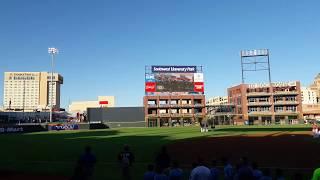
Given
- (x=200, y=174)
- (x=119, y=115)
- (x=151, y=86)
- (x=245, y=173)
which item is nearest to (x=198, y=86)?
(x=151, y=86)

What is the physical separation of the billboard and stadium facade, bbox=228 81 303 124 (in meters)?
24.0

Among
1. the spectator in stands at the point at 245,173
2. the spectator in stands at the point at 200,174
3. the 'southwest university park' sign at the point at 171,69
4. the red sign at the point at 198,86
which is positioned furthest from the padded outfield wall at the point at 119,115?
the spectator in stands at the point at 245,173

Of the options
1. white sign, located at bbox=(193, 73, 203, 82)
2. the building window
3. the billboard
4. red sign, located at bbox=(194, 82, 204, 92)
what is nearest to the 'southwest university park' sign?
the billboard

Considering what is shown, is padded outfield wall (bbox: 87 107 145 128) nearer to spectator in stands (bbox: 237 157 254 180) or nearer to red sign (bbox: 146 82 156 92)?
red sign (bbox: 146 82 156 92)

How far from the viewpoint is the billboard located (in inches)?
5079

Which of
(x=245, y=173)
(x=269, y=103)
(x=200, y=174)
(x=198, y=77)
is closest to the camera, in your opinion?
(x=245, y=173)

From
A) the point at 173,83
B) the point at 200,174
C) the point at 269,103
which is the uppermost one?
the point at 173,83

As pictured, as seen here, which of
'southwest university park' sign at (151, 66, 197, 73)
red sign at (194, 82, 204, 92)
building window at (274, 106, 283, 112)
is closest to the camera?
'southwest university park' sign at (151, 66, 197, 73)

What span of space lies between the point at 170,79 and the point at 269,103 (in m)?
38.6

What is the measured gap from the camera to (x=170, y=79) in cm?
12950

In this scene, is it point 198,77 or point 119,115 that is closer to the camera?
point 198,77

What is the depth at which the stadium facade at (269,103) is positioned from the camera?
463 ft

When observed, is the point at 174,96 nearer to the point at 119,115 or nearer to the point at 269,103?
the point at 119,115

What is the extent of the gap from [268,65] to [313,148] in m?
107
